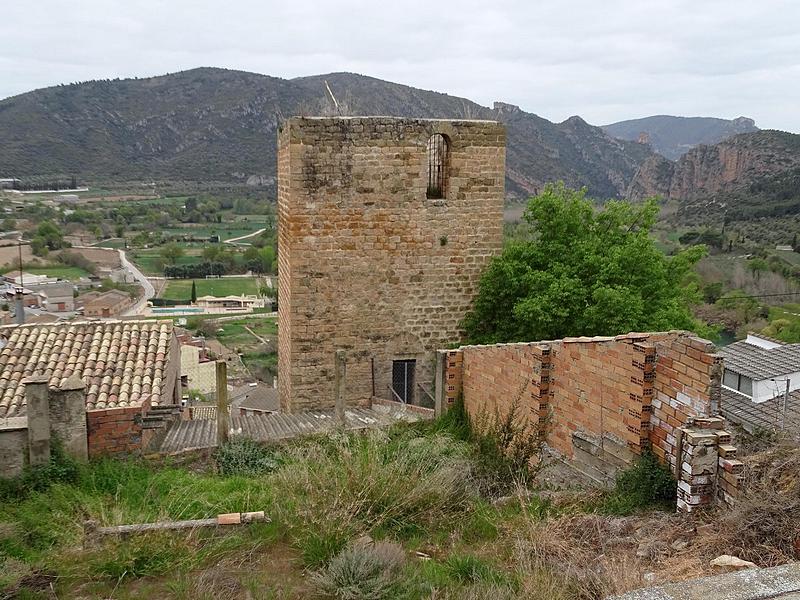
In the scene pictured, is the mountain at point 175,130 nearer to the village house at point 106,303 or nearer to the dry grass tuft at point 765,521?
the village house at point 106,303

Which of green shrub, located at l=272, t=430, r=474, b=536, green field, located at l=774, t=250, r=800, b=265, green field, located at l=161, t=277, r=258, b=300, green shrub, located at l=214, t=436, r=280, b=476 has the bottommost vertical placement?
green field, located at l=161, t=277, r=258, b=300

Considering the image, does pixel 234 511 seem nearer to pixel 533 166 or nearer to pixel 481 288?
pixel 481 288

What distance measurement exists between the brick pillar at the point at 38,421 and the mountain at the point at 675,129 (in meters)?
127

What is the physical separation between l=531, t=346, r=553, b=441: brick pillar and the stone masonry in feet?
13.9

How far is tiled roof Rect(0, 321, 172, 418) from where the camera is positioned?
367 inches

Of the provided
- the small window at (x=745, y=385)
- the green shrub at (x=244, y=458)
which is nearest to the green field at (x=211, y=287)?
the small window at (x=745, y=385)

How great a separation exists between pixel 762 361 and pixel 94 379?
14.8 meters

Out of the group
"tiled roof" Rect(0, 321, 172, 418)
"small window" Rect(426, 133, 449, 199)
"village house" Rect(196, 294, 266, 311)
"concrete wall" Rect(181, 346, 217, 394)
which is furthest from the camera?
"village house" Rect(196, 294, 266, 311)

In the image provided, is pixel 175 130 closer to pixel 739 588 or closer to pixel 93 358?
pixel 93 358

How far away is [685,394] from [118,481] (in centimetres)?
555

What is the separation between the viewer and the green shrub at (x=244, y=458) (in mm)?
7734

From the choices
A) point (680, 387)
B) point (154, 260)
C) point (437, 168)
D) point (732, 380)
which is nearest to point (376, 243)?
point (437, 168)

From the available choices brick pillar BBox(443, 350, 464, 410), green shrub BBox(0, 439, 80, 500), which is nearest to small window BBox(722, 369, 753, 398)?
brick pillar BBox(443, 350, 464, 410)

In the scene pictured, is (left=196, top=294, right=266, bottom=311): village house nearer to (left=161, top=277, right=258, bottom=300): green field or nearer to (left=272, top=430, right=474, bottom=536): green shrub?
(left=161, top=277, right=258, bottom=300): green field
